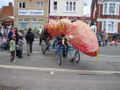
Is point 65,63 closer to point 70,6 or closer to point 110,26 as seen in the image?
point 110,26

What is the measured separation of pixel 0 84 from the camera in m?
Answer: 17.7

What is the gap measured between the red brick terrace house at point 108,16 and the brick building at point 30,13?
9160 millimetres

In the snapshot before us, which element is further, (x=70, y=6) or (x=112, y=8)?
(x=70, y=6)

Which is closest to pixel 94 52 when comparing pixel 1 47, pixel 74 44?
pixel 74 44

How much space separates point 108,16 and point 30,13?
1282cm

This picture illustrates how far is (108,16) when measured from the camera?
68938 mm

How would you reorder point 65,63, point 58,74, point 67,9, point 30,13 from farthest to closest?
point 67,9 → point 30,13 → point 65,63 → point 58,74

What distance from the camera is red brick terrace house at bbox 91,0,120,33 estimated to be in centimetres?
6825

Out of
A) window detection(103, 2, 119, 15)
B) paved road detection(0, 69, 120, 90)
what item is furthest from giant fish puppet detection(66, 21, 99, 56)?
window detection(103, 2, 119, 15)

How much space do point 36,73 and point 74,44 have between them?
4.17 meters

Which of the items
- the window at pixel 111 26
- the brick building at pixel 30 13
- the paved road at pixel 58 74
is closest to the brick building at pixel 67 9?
the brick building at pixel 30 13

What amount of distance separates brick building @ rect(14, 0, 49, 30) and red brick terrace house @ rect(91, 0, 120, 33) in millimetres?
9160

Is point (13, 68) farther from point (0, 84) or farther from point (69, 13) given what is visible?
point (69, 13)

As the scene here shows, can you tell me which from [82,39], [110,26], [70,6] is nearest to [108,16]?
[110,26]
